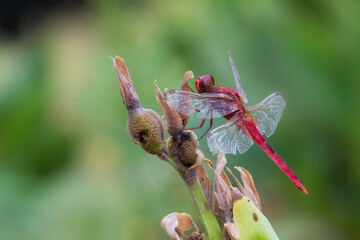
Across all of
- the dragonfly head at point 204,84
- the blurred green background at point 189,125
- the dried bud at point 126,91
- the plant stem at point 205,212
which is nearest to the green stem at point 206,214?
the plant stem at point 205,212

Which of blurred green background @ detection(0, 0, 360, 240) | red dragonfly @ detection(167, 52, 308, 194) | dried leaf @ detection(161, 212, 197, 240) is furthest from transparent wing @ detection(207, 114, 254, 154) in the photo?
blurred green background @ detection(0, 0, 360, 240)

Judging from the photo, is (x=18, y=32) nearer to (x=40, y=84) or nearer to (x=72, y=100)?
(x=72, y=100)

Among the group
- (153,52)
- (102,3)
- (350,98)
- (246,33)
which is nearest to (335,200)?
(350,98)

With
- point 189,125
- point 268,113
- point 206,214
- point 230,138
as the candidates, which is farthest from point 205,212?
point 189,125

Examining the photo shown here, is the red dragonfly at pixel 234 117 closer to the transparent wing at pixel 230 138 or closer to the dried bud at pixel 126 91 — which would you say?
the transparent wing at pixel 230 138

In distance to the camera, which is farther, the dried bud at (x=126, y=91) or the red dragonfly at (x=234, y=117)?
the red dragonfly at (x=234, y=117)

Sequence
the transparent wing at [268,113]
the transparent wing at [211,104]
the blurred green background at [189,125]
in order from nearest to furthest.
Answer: the transparent wing at [211,104] → the transparent wing at [268,113] → the blurred green background at [189,125]

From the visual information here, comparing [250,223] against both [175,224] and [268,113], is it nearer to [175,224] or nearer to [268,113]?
[175,224]
